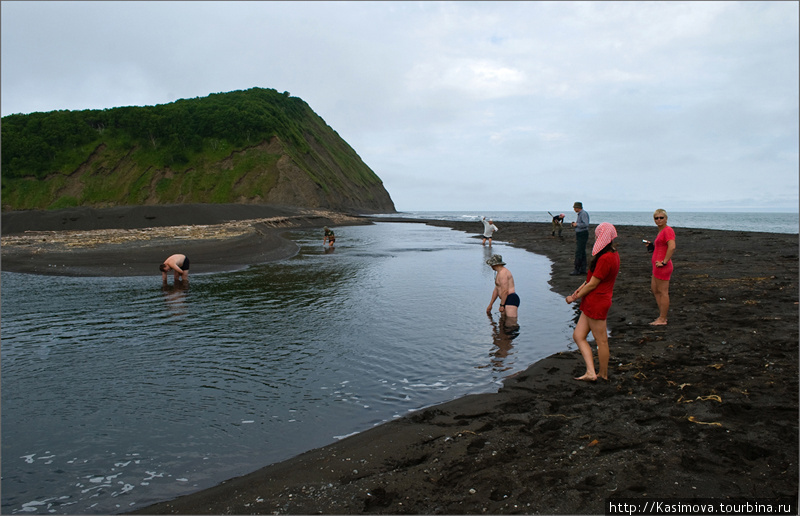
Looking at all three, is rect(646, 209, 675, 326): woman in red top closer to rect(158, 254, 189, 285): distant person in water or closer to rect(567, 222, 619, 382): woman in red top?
rect(567, 222, 619, 382): woman in red top

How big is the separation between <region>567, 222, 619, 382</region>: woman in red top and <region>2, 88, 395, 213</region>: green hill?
245 feet

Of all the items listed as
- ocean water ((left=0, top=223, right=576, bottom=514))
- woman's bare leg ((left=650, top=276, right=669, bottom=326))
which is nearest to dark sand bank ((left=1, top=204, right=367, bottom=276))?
ocean water ((left=0, top=223, right=576, bottom=514))

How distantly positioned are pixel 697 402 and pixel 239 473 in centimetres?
540

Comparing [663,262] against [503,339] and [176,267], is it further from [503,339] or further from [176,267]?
[176,267]

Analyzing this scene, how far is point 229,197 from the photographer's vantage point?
7962cm

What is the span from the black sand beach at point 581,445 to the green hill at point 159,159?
7497 centimetres

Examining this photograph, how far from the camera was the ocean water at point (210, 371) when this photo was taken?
4809 mm

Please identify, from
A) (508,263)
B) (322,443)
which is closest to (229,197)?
(508,263)

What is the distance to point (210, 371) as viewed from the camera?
24.6ft

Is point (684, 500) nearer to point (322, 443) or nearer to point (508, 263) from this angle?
point (322, 443)

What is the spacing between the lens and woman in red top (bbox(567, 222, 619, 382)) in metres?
6.37

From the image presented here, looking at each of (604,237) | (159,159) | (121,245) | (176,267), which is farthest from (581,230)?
(159,159)

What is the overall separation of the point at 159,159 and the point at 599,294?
95.8 meters

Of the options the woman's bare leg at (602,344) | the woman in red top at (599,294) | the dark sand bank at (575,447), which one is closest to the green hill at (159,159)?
the woman in red top at (599,294)
